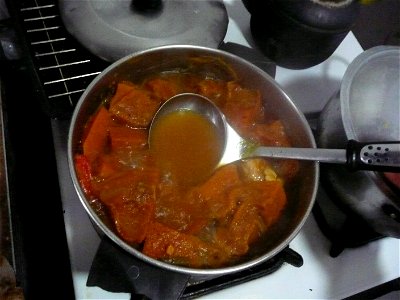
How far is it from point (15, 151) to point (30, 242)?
19 cm

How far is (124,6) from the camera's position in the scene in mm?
880

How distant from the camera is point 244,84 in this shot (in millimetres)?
818

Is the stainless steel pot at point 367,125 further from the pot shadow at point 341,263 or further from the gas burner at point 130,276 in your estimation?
the gas burner at point 130,276

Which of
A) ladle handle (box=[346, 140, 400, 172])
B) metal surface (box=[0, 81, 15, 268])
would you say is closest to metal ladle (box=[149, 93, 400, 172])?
ladle handle (box=[346, 140, 400, 172])

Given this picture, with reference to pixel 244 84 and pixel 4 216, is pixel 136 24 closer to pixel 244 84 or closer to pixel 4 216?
pixel 244 84

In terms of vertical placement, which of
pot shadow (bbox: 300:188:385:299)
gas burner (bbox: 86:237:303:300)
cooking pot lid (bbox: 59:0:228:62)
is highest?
cooking pot lid (bbox: 59:0:228:62)

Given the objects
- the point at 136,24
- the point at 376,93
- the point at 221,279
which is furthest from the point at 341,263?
the point at 136,24

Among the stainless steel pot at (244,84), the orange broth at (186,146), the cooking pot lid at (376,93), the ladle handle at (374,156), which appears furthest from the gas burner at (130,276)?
the cooking pot lid at (376,93)

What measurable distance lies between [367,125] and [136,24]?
482 mm

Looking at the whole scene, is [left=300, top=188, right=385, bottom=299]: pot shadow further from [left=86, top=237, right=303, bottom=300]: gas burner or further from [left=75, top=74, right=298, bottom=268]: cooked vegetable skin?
[left=86, top=237, right=303, bottom=300]: gas burner

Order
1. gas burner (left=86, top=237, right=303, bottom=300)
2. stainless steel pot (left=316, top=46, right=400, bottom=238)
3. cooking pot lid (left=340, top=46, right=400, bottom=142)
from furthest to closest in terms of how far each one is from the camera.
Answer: cooking pot lid (left=340, top=46, right=400, bottom=142) < stainless steel pot (left=316, top=46, right=400, bottom=238) < gas burner (left=86, top=237, right=303, bottom=300)

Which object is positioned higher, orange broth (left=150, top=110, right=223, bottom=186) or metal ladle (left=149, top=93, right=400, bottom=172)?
metal ladle (left=149, top=93, right=400, bottom=172)

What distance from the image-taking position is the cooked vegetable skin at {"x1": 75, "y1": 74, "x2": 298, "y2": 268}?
676 millimetres

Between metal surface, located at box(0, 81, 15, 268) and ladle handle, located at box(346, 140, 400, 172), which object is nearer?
ladle handle, located at box(346, 140, 400, 172)
